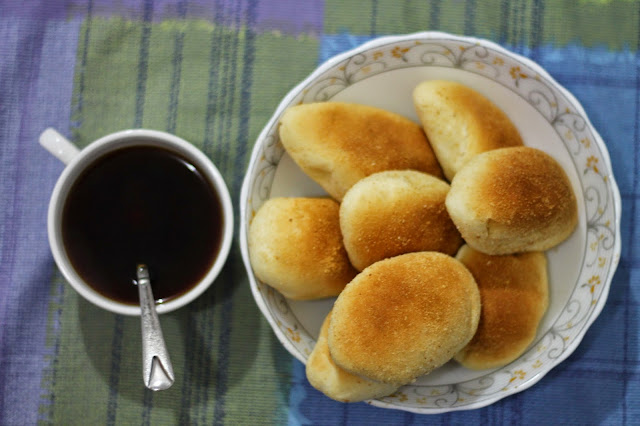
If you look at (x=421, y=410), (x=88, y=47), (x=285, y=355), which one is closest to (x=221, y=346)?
(x=285, y=355)

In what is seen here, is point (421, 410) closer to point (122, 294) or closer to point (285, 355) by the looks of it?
point (285, 355)

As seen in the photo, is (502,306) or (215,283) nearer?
(502,306)

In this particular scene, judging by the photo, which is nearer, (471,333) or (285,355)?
(471,333)

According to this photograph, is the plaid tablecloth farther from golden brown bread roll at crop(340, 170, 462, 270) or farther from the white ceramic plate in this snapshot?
golden brown bread roll at crop(340, 170, 462, 270)

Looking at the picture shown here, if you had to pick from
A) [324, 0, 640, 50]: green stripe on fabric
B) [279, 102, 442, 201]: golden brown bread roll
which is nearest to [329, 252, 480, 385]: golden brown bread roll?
[279, 102, 442, 201]: golden brown bread roll

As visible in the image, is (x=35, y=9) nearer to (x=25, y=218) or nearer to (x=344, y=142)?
(x=25, y=218)

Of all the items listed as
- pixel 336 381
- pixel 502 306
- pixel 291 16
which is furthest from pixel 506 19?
pixel 336 381

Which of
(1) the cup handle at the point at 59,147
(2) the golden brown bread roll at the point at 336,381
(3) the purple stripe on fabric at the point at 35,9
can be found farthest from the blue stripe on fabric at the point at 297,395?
(3) the purple stripe on fabric at the point at 35,9
